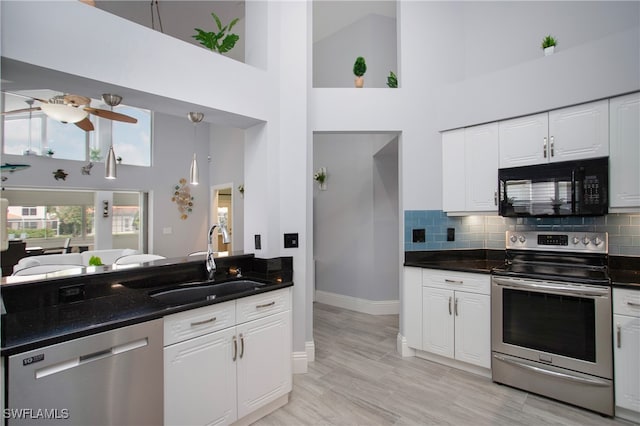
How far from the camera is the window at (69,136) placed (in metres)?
5.09

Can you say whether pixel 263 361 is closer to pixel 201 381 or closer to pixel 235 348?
pixel 235 348

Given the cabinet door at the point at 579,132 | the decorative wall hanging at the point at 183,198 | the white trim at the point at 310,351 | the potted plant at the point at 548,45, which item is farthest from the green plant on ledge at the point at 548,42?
the decorative wall hanging at the point at 183,198

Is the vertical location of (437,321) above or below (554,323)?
below

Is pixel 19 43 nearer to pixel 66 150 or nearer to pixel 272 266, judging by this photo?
pixel 272 266

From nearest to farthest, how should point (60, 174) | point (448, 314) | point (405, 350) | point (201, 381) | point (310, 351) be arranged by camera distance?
1. point (201, 381)
2. point (448, 314)
3. point (310, 351)
4. point (405, 350)
5. point (60, 174)

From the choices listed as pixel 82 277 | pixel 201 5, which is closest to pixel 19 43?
pixel 82 277

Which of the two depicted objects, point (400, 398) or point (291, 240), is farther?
point (291, 240)

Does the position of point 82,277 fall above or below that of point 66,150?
below

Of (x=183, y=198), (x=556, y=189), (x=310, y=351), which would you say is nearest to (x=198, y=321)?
(x=310, y=351)

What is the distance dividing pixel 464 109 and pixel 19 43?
3.19m

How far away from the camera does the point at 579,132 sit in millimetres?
2404

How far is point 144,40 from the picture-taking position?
6.25 ft

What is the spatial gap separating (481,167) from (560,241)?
912mm

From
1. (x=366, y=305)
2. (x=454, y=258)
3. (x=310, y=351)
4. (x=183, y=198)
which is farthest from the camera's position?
(x=183, y=198)
